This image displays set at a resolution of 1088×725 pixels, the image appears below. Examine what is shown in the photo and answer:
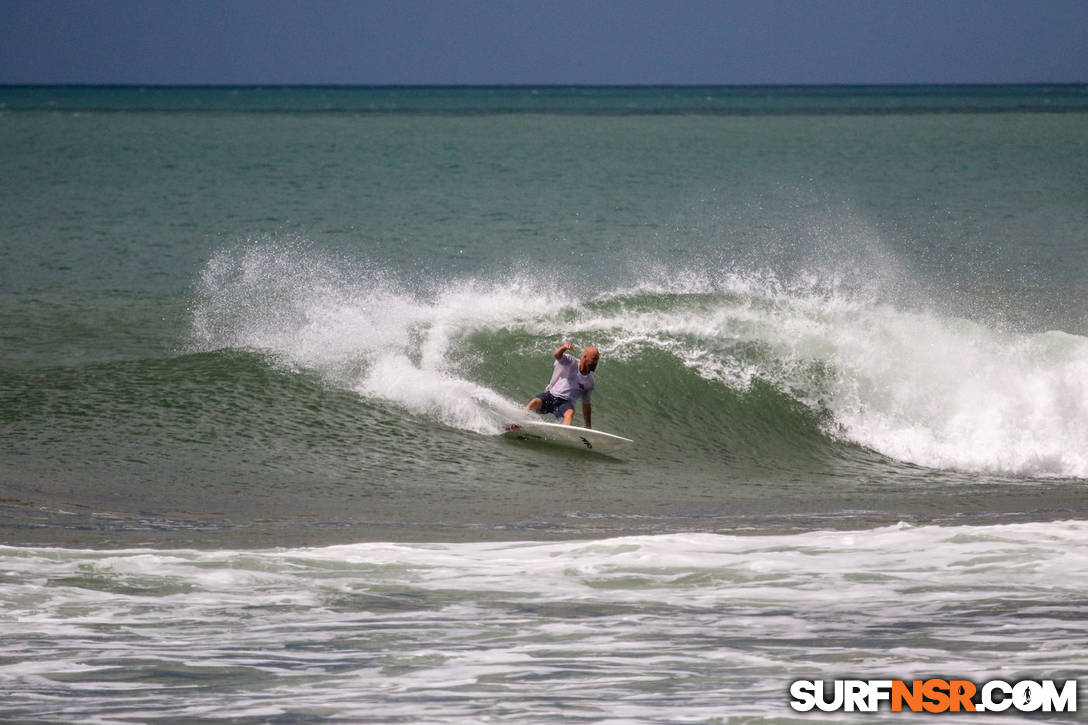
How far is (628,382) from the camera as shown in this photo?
1591 cm

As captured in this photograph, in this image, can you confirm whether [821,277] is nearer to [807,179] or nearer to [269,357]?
[269,357]

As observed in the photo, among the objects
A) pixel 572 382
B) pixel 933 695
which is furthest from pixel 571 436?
pixel 933 695

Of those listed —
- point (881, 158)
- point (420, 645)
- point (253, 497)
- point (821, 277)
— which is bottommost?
point (420, 645)

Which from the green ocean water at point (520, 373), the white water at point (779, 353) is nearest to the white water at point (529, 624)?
the green ocean water at point (520, 373)

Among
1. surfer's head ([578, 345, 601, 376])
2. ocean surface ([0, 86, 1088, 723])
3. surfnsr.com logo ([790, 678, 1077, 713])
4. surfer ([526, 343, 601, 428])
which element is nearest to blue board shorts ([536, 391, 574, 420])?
surfer ([526, 343, 601, 428])

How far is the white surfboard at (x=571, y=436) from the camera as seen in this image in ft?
43.4

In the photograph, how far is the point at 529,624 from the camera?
7.61m

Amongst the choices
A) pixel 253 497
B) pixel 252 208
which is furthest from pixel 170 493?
pixel 252 208

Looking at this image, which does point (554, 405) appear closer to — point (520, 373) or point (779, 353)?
point (520, 373)

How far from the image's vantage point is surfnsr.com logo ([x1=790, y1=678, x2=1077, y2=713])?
6.25m

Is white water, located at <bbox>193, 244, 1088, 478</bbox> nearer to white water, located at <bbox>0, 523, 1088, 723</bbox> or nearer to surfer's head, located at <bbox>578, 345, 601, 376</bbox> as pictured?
surfer's head, located at <bbox>578, 345, 601, 376</bbox>

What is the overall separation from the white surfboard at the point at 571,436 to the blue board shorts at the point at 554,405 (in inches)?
10.7

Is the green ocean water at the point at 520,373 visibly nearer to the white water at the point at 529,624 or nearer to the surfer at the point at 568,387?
the surfer at the point at 568,387

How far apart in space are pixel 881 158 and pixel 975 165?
23.0 feet
